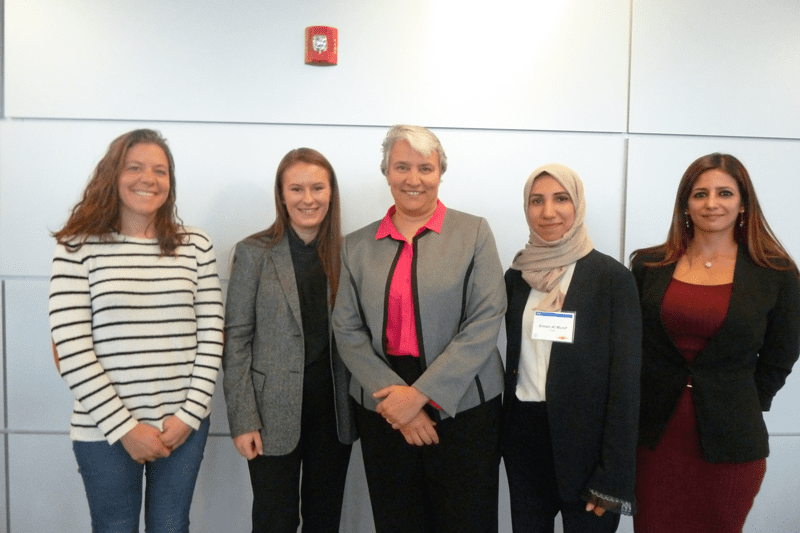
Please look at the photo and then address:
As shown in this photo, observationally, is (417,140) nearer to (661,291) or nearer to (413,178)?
(413,178)

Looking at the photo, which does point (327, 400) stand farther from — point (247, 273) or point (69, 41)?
point (69, 41)

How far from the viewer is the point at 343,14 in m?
2.33

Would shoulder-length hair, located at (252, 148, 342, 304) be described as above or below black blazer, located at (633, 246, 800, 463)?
above

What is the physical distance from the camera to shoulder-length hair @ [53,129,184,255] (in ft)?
5.21

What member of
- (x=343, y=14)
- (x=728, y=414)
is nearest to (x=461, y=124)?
(x=343, y=14)

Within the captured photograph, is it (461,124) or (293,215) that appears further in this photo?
(461,124)

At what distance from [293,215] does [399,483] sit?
1032mm

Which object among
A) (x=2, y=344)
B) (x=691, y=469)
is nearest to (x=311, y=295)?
(x=691, y=469)

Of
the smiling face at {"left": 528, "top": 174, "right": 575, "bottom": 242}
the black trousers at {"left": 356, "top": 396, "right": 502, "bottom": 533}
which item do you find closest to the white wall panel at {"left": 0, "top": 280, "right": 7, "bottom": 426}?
the black trousers at {"left": 356, "top": 396, "right": 502, "bottom": 533}

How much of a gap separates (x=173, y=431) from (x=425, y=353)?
2.89 ft

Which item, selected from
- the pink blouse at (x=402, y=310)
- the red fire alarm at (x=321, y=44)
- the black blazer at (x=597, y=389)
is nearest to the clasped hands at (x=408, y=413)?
the pink blouse at (x=402, y=310)

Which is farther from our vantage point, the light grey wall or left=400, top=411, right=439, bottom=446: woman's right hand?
the light grey wall

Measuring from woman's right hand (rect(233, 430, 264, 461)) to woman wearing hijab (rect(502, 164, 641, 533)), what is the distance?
0.88 metres

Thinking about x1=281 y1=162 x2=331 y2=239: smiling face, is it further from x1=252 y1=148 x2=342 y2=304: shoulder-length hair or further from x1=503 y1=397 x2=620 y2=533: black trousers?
x1=503 y1=397 x2=620 y2=533: black trousers
